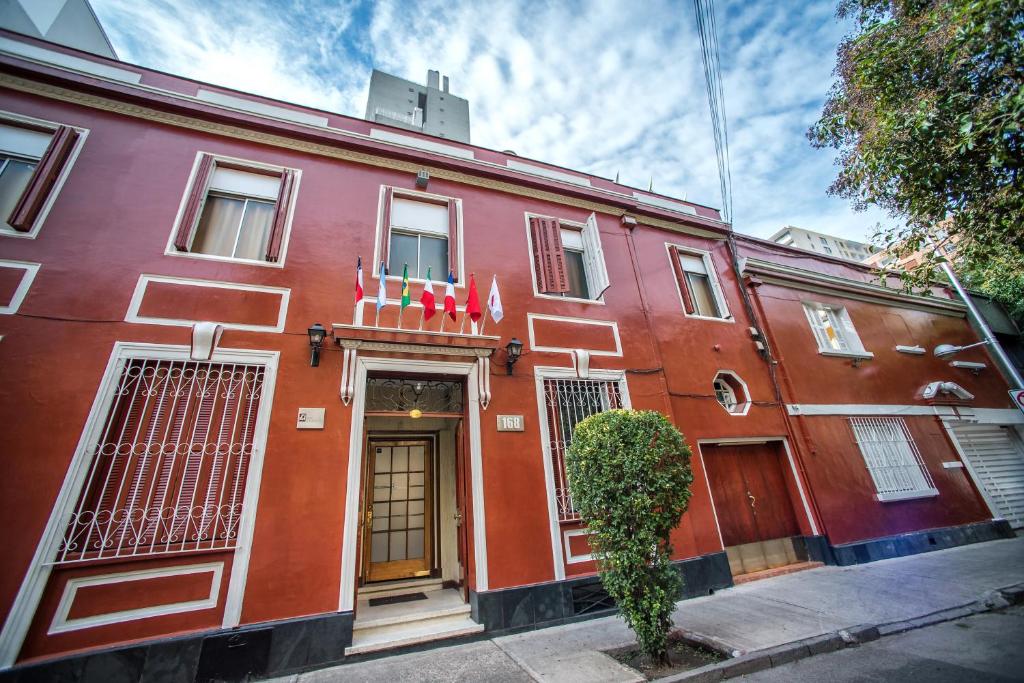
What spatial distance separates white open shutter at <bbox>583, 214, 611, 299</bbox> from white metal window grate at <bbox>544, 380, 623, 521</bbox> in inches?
71.7

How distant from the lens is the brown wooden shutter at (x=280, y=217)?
5.48m

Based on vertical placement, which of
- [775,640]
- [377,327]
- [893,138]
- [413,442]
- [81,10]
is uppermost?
[81,10]

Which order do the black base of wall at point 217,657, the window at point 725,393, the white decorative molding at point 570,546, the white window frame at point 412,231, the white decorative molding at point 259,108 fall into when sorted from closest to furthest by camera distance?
the black base of wall at point 217,657 < the white decorative molding at point 570,546 < the white window frame at point 412,231 < the white decorative molding at point 259,108 < the window at point 725,393

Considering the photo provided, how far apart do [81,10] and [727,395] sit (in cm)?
1556

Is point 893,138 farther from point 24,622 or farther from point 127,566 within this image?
point 24,622

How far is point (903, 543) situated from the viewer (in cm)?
756

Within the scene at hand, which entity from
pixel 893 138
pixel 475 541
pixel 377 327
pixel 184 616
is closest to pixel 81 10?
pixel 377 327

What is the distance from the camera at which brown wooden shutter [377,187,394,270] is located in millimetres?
6129

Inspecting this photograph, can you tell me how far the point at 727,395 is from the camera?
7895mm

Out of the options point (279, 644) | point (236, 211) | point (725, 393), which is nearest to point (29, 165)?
point (236, 211)

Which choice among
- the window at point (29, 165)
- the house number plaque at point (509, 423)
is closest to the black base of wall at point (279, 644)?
the house number plaque at point (509, 423)

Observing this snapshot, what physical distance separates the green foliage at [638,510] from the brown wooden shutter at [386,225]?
435 centimetres

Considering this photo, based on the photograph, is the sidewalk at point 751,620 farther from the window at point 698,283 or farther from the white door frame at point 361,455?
the window at point 698,283

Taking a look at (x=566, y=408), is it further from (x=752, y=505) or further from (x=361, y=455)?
(x=752, y=505)
